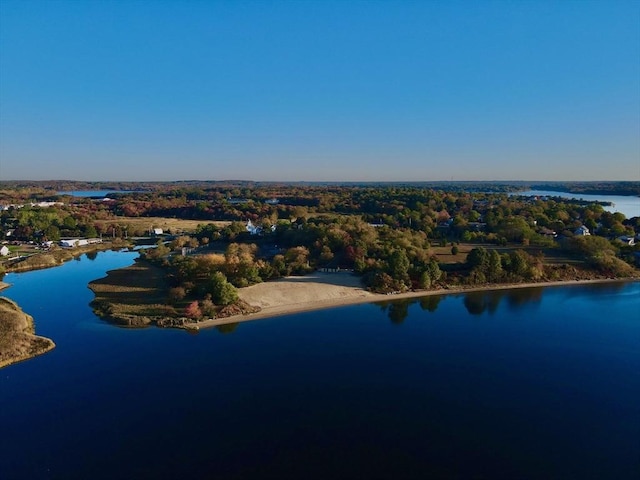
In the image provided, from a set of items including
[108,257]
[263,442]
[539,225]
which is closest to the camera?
[263,442]

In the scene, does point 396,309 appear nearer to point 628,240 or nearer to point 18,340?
point 18,340

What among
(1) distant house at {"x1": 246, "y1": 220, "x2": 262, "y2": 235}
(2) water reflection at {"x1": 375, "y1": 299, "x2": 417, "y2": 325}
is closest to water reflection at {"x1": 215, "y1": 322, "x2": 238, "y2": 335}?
(2) water reflection at {"x1": 375, "y1": 299, "x2": 417, "y2": 325}

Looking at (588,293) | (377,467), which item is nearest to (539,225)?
(588,293)

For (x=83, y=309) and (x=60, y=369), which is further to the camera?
(x=83, y=309)

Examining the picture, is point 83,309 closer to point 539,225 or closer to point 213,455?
point 213,455

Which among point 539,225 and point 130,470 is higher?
point 539,225

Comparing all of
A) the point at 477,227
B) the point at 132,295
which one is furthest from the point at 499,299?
the point at 477,227
